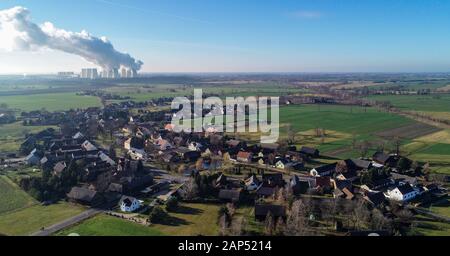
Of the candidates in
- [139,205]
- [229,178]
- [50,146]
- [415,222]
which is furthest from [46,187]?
[415,222]

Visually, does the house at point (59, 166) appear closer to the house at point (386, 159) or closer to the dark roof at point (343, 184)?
the dark roof at point (343, 184)

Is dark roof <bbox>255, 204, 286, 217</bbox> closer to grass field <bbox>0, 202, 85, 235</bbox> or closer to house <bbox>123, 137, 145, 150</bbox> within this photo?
grass field <bbox>0, 202, 85, 235</bbox>

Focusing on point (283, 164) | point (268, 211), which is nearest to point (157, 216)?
point (268, 211)

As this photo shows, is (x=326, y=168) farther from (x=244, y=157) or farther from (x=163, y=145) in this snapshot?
(x=163, y=145)

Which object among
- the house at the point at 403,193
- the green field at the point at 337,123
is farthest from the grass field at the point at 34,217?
the green field at the point at 337,123


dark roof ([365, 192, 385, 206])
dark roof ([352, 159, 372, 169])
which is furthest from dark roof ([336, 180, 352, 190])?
dark roof ([352, 159, 372, 169])
